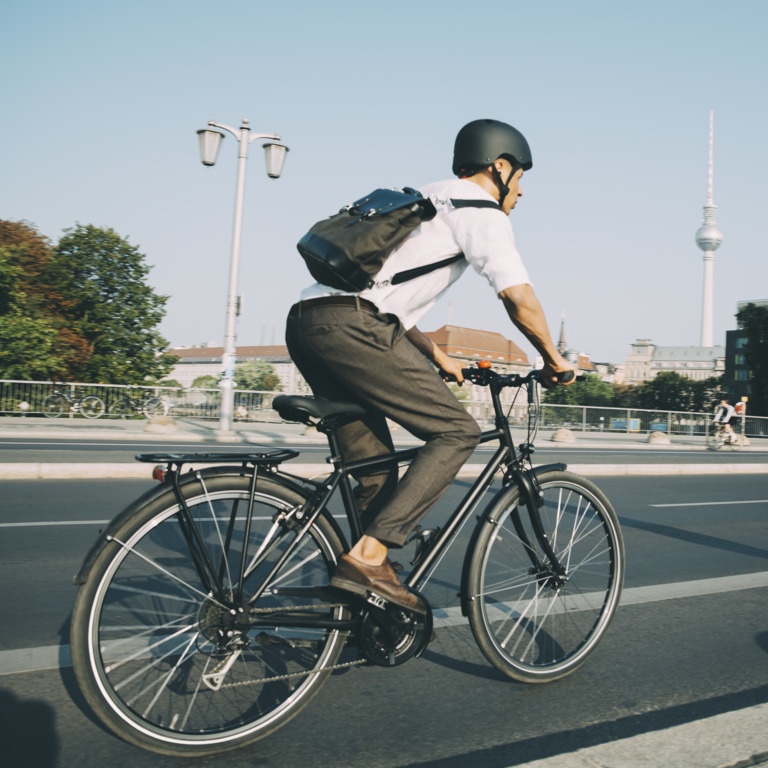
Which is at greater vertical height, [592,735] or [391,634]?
[391,634]

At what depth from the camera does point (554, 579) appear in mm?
3090

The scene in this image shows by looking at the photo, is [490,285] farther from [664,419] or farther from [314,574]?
[664,419]

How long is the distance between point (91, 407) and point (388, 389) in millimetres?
22943

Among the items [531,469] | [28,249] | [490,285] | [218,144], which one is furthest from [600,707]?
[28,249]

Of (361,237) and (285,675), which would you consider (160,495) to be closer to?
(285,675)

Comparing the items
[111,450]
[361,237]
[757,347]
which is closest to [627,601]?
[361,237]

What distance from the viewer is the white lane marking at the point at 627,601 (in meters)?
2.85

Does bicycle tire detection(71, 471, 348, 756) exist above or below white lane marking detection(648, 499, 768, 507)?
above

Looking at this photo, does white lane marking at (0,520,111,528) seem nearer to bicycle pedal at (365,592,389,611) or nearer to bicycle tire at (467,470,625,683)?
bicycle tire at (467,470,625,683)

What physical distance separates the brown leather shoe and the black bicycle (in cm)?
4

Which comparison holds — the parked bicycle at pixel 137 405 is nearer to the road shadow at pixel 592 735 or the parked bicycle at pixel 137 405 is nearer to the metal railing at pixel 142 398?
the metal railing at pixel 142 398

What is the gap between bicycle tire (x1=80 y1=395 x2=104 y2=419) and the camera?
23359 millimetres

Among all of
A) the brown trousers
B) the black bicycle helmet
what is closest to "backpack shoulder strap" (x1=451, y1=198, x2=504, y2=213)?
the black bicycle helmet

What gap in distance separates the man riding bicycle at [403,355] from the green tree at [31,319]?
29929 millimetres
